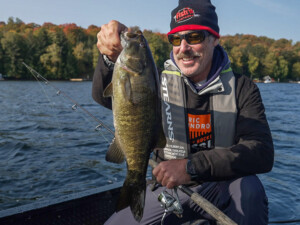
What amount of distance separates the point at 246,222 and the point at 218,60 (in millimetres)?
1931

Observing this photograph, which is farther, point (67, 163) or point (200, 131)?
point (67, 163)

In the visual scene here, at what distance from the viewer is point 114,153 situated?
234 cm

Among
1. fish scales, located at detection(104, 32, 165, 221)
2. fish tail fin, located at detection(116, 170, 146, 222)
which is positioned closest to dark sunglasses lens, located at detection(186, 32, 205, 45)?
fish scales, located at detection(104, 32, 165, 221)

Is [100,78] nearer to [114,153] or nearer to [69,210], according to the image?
[114,153]

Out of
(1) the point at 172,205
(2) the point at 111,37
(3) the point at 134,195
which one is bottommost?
(1) the point at 172,205

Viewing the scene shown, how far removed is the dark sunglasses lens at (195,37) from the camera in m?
3.25

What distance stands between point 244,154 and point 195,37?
1.45 m

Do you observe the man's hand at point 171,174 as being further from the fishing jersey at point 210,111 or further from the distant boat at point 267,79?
the distant boat at point 267,79

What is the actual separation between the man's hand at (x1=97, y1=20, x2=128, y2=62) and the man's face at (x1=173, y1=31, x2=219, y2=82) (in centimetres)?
109

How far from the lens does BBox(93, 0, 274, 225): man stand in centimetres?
278

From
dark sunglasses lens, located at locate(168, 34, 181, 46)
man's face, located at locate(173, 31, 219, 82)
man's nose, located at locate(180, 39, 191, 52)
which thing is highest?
dark sunglasses lens, located at locate(168, 34, 181, 46)

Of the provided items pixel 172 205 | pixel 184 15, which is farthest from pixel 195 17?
pixel 172 205

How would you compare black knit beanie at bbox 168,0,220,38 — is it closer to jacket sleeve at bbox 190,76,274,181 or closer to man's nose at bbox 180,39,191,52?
man's nose at bbox 180,39,191,52

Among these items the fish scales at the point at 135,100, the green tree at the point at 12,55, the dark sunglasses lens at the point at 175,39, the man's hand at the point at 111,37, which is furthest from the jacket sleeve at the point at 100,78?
the green tree at the point at 12,55
